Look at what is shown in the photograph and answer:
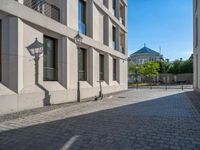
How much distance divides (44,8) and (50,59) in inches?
111

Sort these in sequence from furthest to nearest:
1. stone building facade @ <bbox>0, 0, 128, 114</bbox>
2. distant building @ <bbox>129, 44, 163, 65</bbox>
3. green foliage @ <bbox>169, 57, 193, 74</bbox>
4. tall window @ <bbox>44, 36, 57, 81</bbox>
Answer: distant building @ <bbox>129, 44, 163, 65</bbox> < green foliage @ <bbox>169, 57, 193, 74</bbox> < tall window @ <bbox>44, 36, 57, 81</bbox> < stone building facade @ <bbox>0, 0, 128, 114</bbox>

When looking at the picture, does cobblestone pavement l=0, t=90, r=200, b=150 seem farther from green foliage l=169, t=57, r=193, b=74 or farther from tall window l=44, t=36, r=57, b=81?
green foliage l=169, t=57, r=193, b=74

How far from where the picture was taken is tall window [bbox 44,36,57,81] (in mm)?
12805

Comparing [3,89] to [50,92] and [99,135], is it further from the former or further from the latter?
[99,135]

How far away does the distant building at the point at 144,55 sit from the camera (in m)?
92.8

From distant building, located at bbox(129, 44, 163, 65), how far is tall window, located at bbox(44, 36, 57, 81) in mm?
79872

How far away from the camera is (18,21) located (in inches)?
396

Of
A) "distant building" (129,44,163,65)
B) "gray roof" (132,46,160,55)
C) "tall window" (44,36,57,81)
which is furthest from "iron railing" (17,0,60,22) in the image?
"gray roof" (132,46,160,55)

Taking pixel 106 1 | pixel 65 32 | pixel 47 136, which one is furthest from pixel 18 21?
pixel 106 1

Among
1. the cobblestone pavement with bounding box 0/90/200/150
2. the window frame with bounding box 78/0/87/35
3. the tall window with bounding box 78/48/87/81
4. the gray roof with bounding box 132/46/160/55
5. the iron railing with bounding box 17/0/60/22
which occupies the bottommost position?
the cobblestone pavement with bounding box 0/90/200/150

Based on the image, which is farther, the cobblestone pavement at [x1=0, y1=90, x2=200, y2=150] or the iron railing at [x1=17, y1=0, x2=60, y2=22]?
the iron railing at [x1=17, y1=0, x2=60, y2=22]

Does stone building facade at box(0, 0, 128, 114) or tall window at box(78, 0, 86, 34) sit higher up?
tall window at box(78, 0, 86, 34)

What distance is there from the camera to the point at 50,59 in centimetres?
1329

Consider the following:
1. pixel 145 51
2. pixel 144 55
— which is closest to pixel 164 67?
pixel 144 55
